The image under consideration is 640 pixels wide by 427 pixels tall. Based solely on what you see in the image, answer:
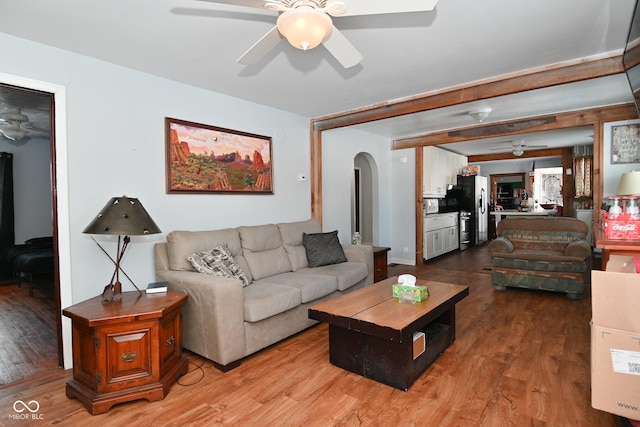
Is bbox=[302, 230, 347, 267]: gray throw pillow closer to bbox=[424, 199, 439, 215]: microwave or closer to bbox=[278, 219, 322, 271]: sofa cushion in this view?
bbox=[278, 219, 322, 271]: sofa cushion

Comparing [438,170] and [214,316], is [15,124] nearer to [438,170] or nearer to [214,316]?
[214,316]

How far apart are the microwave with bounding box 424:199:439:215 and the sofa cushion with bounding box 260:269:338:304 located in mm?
3615

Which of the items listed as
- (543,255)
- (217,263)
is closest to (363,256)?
(217,263)

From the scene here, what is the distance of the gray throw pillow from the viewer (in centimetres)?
394

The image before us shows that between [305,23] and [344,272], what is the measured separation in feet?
8.24

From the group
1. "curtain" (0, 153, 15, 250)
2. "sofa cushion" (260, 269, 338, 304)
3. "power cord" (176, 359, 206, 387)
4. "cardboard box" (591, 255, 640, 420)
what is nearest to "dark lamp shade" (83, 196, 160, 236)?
"power cord" (176, 359, 206, 387)

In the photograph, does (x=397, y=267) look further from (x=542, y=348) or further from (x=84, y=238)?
(x=84, y=238)

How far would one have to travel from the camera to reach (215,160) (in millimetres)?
3590

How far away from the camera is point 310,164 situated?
4.77 metres

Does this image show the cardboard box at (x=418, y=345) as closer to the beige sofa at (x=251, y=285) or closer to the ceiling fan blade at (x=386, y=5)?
the beige sofa at (x=251, y=285)

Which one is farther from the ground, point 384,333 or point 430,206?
point 430,206

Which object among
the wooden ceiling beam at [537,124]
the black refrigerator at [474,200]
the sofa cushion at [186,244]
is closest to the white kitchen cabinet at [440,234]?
the black refrigerator at [474,200]

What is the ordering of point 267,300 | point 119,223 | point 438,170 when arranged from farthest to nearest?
point 438,170, point 267,300, point 119,223

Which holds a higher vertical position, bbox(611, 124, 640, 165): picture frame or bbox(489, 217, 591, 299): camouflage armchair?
bbox(611, 124, 640, 165): picture frame
